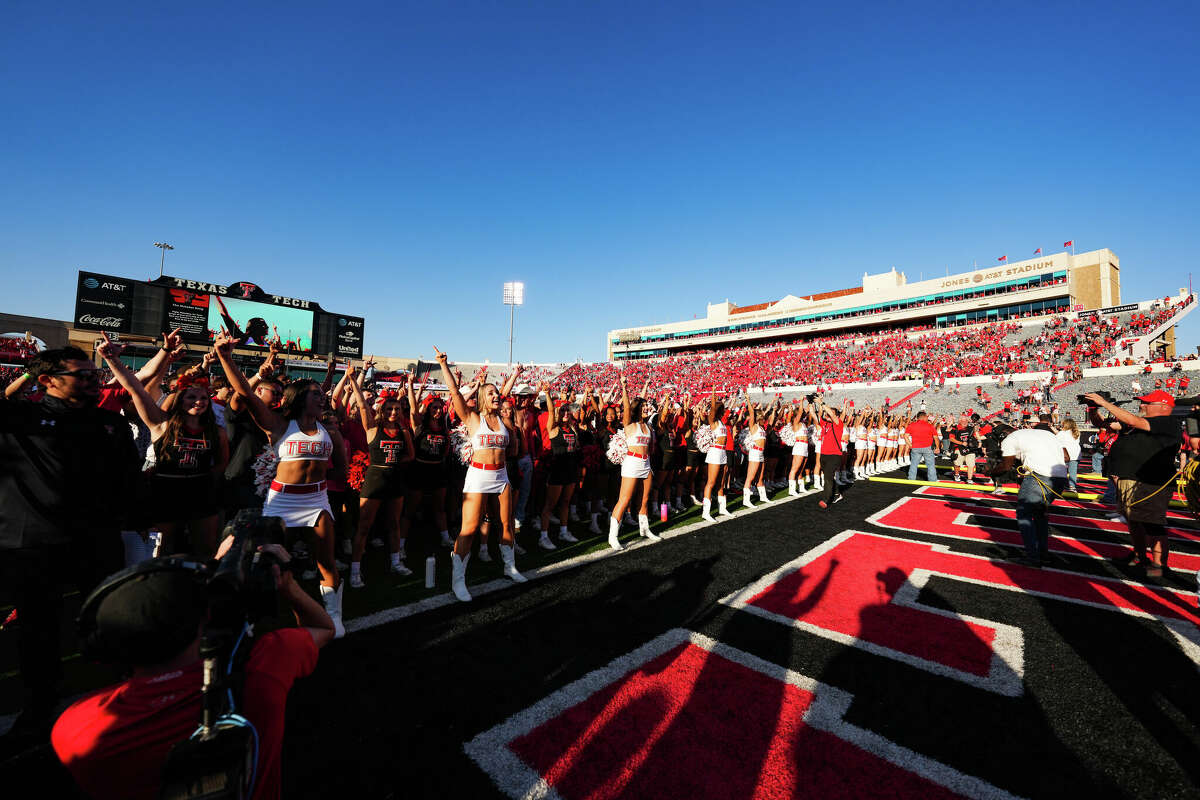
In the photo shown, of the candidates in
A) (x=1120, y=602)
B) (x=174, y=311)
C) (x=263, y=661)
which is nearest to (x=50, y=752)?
(x=263, y=661)

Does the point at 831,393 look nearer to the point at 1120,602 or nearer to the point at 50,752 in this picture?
the point at 1120,602

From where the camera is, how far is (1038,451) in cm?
583

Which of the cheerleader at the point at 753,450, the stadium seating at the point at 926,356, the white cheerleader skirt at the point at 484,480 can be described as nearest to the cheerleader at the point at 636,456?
the white cheerleader skirt at the point at 484,480

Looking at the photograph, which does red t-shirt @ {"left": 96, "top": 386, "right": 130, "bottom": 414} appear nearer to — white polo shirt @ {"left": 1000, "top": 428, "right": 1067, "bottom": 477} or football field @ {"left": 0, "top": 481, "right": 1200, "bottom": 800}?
football field @ {"left": 0, "top": 481, "right": 1200, "bottom": 800}

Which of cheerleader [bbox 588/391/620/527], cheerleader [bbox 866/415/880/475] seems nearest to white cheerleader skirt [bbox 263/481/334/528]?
cheerleader [bbox 588/391/620/527]

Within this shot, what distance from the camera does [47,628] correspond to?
283 centimetres

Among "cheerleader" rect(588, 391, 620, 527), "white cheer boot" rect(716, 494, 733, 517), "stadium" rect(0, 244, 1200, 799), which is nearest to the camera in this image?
"stadium" rect(0, 244, 1200, 799)

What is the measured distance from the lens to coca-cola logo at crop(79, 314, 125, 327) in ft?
89.1

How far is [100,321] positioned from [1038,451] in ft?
133

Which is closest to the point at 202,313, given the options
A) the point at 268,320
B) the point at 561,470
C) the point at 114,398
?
the point at 268,320

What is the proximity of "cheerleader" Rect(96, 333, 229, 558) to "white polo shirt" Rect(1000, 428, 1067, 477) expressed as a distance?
28.7 feet

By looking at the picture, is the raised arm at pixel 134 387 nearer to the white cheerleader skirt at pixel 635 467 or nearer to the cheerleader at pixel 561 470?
the cheerleader at pixel 561 470

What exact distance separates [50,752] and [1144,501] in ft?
31.8

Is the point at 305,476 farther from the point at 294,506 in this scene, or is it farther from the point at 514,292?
the point at 514,292
